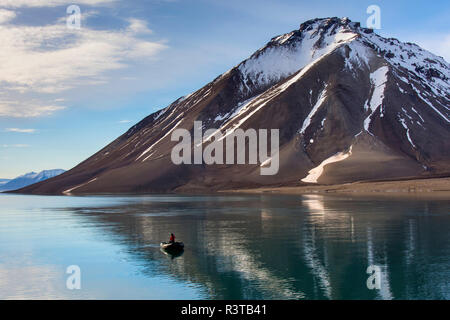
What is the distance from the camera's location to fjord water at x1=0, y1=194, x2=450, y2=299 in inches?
1480

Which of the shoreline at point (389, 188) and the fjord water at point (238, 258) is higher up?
the shoreline at point (389, 188)

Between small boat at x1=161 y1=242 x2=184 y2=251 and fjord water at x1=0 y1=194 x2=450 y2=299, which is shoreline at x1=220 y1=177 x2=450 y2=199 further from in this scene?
small boat at x1=161 y1=242 x2=184 y2=251

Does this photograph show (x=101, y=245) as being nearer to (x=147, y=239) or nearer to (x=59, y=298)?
(x=147, y=239)

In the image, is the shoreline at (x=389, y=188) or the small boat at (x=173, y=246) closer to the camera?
the small boat at (x=173, y=246)

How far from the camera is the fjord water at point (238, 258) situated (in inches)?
1480

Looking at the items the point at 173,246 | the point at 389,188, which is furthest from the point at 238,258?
the point at 389,188

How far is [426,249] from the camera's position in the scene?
52469mm

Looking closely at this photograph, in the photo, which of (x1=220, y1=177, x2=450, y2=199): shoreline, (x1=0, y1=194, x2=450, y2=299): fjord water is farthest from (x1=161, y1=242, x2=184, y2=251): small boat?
(x1=220, y1=177, x2=450, y2=199): shoreline

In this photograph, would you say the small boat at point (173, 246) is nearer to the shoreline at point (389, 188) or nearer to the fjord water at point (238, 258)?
the fjord water at point (238, 258)

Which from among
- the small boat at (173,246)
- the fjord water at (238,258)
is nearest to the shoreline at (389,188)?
the fjord water at (238,258)

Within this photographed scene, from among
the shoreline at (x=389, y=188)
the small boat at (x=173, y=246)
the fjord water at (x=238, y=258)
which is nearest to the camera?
the fjord water at (x=238, y=258)

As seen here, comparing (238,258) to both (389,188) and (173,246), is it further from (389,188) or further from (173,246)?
(389,188)
